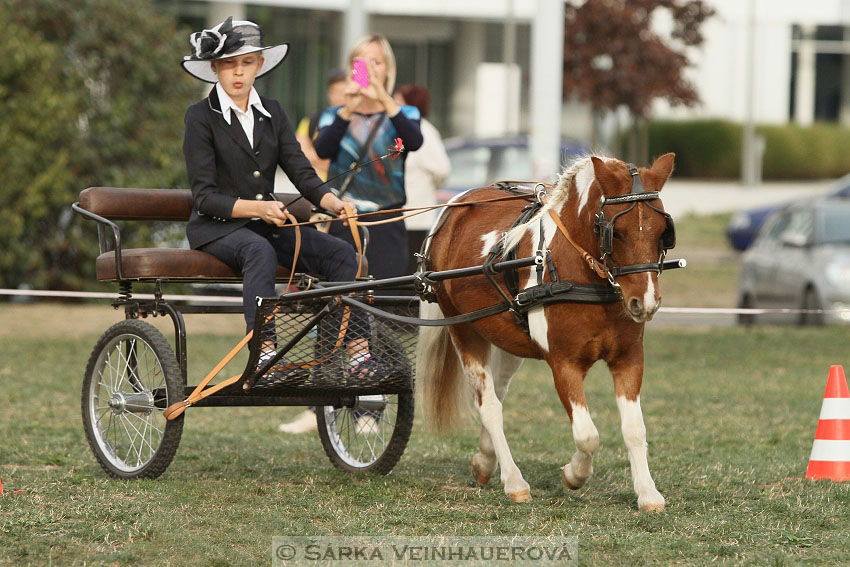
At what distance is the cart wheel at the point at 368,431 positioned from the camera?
7137 millimetres

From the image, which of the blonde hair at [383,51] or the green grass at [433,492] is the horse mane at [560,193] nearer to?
the green grass at [433,492]

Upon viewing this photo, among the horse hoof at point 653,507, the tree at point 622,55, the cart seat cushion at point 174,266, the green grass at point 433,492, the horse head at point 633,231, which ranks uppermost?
the tree at point 622,55

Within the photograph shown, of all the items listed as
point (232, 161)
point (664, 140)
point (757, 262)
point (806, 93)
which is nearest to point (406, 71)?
point (664, 140)

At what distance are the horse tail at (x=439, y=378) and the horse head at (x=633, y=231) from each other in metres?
1.35

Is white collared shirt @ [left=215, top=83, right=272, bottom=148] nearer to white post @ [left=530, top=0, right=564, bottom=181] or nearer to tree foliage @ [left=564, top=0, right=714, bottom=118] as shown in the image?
white post @ [left=530, top=0, right=564, bottom=181]

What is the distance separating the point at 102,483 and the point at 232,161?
1.75 metres

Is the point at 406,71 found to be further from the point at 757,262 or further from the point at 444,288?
the point at 444,288

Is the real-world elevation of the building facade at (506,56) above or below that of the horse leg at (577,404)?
above

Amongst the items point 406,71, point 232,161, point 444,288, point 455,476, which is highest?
point 406,71

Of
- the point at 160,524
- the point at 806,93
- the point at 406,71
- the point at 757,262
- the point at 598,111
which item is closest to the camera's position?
the point at 160,524

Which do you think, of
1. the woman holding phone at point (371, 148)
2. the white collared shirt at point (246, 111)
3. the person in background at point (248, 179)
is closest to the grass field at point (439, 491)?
the person in background at point (248, 179)

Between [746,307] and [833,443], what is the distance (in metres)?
Answer: 10.1

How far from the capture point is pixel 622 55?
26984 millimetres

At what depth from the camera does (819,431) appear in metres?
7.00
